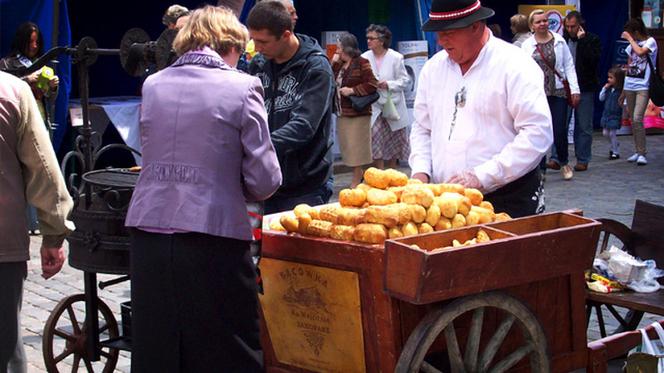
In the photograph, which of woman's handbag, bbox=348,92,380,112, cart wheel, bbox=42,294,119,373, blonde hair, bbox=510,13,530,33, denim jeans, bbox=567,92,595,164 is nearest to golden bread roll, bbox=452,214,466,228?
cart wheel, bbox=42,294,119,373

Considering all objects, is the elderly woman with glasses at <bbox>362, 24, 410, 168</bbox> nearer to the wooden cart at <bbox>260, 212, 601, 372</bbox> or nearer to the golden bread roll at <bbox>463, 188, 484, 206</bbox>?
the golden bread roll at <bbox>463, 188, 484, 206</bbox>

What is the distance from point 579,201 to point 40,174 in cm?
712

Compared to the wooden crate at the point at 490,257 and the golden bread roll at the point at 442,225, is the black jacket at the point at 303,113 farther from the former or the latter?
the wooden crate at the point at 490,257

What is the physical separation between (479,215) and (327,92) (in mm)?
1156

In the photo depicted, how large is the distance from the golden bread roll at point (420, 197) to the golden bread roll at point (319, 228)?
0.99 ft

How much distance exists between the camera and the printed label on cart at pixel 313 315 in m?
3.52

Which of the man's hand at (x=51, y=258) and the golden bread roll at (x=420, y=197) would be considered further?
the man's hand at (x=51, y=258)

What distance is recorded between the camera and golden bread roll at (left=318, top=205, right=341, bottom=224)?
362 cm

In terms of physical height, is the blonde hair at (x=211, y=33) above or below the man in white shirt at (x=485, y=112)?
above

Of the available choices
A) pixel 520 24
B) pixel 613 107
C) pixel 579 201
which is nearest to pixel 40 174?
pixel 579 201

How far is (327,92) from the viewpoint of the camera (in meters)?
4.58

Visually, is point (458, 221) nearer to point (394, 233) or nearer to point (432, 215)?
point (432, 215)

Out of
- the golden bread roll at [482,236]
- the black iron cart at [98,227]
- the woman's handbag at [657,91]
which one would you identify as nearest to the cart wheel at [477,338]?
the golden bread roll at [482,236]

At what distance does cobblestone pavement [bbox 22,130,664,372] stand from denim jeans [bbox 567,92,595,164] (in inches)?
8.7
